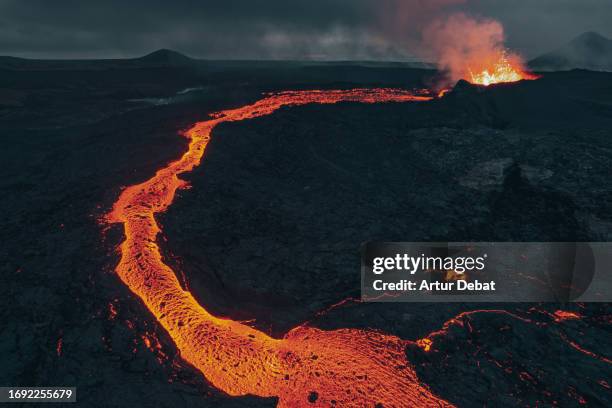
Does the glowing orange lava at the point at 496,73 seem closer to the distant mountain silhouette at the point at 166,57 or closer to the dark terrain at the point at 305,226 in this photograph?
the dark terrain at the point at 305,226

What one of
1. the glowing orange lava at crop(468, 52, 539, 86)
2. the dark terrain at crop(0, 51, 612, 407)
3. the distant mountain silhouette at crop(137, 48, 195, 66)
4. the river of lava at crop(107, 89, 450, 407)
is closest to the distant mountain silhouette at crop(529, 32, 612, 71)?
the glowing orange lava at crop(468, 52, 539, 86)

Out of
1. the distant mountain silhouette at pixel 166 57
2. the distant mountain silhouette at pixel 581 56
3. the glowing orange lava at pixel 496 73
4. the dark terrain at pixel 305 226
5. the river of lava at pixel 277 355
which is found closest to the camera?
the river of lava at pixel 277 355

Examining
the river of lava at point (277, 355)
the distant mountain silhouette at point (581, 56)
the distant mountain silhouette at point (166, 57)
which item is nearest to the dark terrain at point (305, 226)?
the river of lava at point (277, 355)

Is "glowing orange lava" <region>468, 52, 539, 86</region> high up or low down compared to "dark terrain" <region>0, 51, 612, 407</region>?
up

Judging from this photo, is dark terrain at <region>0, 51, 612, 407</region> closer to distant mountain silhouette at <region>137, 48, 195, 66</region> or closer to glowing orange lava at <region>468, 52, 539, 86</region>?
glowing orange lava at <region>468, 52, 539, 86</region>

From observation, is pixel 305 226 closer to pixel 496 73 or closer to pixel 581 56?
pixel 496 73

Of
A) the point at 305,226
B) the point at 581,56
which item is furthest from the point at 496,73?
the point at 581,56
